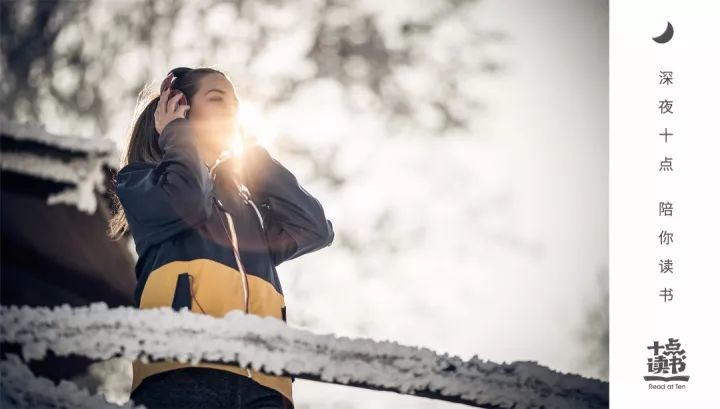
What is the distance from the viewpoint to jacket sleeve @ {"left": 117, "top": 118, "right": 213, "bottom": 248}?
2.20 metres

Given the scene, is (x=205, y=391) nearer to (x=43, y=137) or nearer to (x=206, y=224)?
(x=206, y=224)

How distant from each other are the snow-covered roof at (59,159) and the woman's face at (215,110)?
0.94 feet

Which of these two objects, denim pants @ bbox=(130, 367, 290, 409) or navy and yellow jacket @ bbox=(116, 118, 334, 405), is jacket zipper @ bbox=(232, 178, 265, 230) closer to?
navy and yellow jacket @ bbox=(116, 118, 334, 405)

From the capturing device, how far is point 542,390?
7.50 ft

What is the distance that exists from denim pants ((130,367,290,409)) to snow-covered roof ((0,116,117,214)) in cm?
54

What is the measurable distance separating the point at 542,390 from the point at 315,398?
61 centimetres

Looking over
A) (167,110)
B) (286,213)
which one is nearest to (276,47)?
(167,110)

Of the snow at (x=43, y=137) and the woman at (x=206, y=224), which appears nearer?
the woman at (x=206, y=224)

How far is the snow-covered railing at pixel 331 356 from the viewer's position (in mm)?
2223

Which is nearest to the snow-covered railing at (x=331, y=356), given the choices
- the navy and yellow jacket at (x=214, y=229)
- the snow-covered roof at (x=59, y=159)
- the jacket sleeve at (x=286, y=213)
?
the navy and yellow jacket at (x=214, y=229)

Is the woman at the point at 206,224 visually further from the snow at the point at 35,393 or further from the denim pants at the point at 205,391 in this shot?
the snow at the point at 35,393
